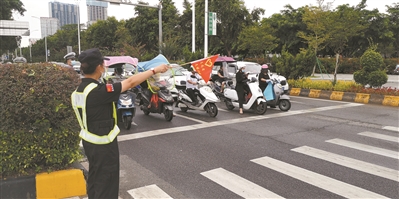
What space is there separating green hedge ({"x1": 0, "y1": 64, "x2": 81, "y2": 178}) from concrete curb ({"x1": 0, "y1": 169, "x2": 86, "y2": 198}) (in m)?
0.13

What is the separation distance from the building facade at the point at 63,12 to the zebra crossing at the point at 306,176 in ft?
432

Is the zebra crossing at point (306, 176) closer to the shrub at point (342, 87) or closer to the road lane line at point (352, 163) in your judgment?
the road lane line at point (352, 163)

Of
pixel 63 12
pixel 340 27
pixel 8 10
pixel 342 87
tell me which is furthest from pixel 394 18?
pixel 63 12

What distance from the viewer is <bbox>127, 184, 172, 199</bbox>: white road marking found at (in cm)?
412

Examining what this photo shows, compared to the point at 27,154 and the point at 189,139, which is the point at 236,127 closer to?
the point at 189,139

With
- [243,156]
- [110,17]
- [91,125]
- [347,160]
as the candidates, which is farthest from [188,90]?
[110,17]

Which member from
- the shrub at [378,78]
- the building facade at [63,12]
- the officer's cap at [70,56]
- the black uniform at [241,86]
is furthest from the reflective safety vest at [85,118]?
the building facade at [63,12]

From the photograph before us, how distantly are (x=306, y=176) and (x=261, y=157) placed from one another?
3.40 ft

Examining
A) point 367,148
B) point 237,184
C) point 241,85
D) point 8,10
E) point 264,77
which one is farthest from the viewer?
point 8,10

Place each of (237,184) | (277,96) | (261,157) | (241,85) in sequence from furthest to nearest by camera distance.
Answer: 1. (277,96)
2. (241,85)
3. (261,157)
4. (237,184)

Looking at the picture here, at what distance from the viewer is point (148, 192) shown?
4.24 meters

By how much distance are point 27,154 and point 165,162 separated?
227 cm

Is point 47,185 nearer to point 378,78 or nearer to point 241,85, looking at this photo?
point 241,85

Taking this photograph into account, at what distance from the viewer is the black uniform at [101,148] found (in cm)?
274
